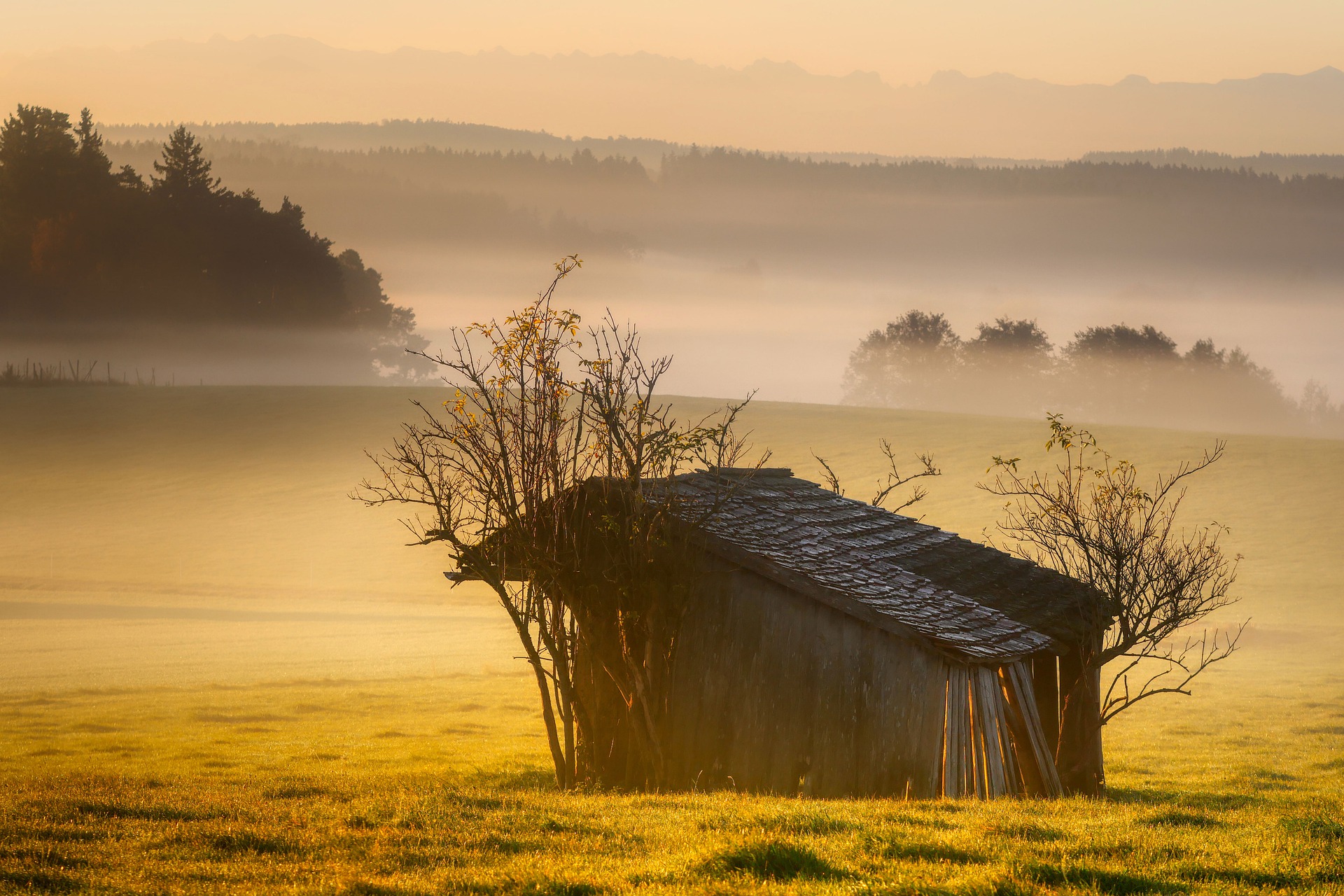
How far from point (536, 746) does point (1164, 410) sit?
96847 mm

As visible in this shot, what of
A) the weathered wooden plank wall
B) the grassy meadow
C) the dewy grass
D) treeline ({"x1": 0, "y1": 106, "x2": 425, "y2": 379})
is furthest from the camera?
treeline ({"x1": 0, "y1": 106, "x2": 425, "y2": 379})

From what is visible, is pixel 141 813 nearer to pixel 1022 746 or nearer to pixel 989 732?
pixel 989 732

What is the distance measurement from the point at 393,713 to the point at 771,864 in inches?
752

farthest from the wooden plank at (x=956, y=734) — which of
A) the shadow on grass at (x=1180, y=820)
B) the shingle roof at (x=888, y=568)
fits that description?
the shadow on grass at (x=1180, y=820)

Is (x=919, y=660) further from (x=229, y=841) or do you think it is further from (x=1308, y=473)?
(x=1308, y=473)

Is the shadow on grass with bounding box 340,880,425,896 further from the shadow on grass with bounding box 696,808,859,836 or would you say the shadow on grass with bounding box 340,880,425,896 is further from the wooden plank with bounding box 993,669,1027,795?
the wooden plank with bounding box 993,669,1027,795

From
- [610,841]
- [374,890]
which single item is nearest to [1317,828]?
[610,841]

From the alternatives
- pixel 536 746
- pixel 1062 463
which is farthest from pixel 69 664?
pixel 1062 463

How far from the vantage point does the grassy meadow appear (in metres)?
7.95

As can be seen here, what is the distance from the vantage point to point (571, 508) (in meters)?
13.2

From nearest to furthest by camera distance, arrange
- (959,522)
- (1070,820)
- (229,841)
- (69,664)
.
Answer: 1. (229,841)
2. (1070,820)
3. (69,664)
4. (959,522)

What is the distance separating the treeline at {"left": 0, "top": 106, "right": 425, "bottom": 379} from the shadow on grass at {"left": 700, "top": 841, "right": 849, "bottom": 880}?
8908 centimetres

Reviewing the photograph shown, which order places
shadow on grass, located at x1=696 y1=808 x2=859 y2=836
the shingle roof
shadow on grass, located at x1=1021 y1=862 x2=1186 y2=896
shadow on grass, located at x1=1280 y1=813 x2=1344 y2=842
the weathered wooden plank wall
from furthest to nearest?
the shingle roof, the weathered wooden plank wall, shadow on grass, located at x1=1280 y1=813 x2=1344 y2=842, shadow on grass, located at x1=696 y1=808 x2=859 y2=836, shadow on grass, located at x1=1021 y1=862 x2=1186 y2=896

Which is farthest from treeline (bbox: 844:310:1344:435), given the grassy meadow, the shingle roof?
the shingle roof
